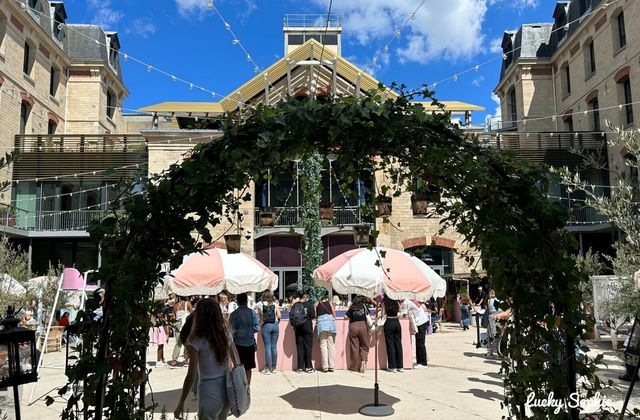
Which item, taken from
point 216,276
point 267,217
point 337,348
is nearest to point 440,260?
point 337,348

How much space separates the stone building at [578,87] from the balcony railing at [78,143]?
1632 cm

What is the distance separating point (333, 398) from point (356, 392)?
0.53 meters

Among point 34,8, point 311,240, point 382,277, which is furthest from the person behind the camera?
point 34,8

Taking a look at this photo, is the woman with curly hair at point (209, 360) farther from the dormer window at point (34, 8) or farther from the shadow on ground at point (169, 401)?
the dormer window at point (34, 8)

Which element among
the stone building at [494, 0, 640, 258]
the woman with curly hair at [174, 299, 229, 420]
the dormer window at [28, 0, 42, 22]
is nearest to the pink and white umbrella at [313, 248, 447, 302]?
the woman with curly hair at [174, 299, 229, 420]

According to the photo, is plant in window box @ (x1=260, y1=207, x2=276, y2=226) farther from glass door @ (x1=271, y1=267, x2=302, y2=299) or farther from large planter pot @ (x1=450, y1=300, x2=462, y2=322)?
large planter pot @ (x1=450, y1=300, x2=462, y2=322)

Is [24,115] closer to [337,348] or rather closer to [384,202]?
[337,348]

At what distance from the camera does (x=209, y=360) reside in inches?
167

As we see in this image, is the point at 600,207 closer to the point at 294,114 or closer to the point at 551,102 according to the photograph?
the point at 294,114

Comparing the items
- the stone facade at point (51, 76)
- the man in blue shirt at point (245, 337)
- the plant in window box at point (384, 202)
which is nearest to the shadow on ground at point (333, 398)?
the man in blue shirt at point (245, 337)

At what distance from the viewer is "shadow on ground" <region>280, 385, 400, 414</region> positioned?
6742 mm

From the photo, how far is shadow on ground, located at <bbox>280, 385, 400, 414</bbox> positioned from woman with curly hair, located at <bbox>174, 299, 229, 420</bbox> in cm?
265

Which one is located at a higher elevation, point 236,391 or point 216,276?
point 216,276

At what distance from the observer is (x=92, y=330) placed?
3164mm
